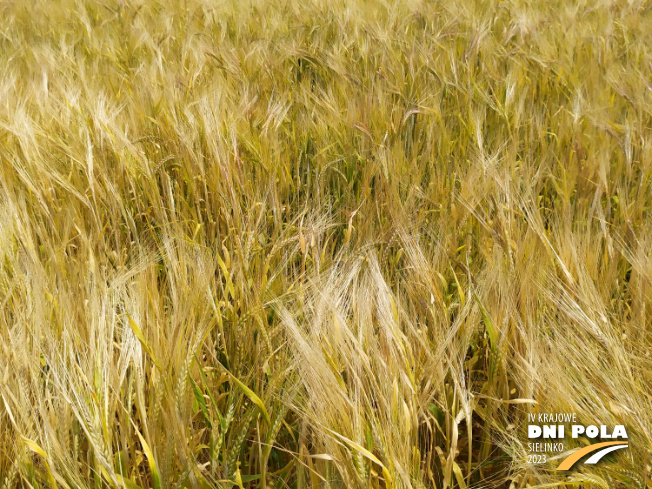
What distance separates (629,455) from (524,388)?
0.15m

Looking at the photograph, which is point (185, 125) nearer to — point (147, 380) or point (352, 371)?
point (147, 380)

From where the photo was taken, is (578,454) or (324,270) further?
(324,270)

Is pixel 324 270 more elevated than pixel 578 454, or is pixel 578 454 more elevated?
pixel 324 270

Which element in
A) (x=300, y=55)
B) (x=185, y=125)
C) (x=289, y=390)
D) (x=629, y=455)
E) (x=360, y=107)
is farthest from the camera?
(x=300, y=55)

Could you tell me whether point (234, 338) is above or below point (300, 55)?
below

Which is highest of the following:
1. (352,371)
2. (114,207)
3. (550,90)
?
(550,90)

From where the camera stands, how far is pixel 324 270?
955 mm

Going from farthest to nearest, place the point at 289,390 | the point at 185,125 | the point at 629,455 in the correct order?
the point at 185,125
the point at 289,390
the point at 629,455

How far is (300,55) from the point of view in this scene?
1.96m

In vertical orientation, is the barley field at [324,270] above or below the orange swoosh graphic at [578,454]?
above

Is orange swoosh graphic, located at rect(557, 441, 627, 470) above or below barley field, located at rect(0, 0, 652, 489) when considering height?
below

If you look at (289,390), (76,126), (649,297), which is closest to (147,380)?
(289,390)

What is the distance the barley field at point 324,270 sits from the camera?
0.60m

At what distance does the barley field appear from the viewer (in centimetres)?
60
